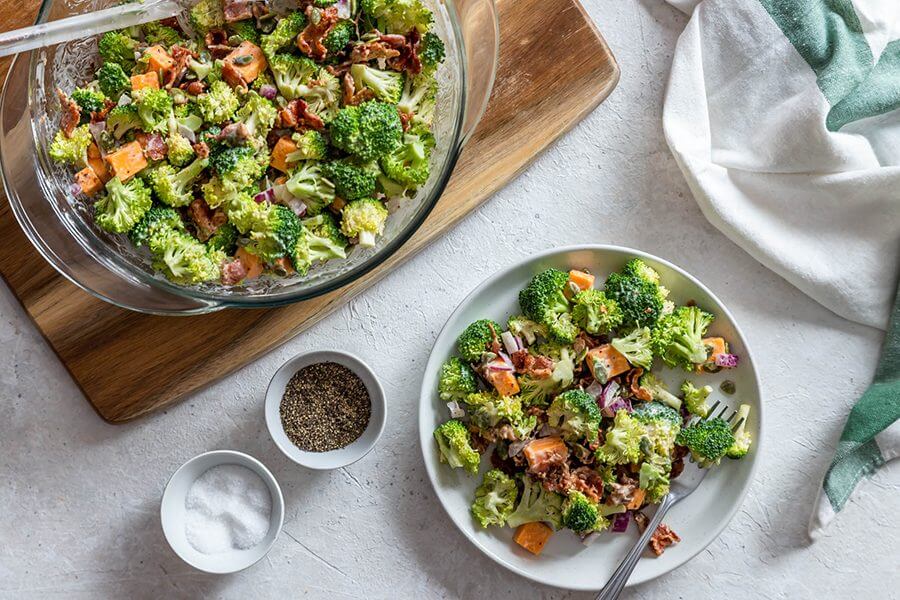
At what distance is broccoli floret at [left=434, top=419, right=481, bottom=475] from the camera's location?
2623mm

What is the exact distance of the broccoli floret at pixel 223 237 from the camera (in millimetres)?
2305

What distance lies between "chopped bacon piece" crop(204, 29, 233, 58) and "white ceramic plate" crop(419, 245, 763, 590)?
40.9 inches

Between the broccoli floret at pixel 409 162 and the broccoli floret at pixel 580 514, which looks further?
the broccoli floret at pixel 580 514

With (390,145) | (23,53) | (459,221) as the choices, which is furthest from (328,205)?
(23,53)

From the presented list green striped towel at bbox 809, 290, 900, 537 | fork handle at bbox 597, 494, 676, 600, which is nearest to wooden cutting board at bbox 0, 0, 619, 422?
fork handle at bbox 597, 494, 676, 600

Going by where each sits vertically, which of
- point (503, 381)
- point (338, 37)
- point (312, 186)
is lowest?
point (503, 381)

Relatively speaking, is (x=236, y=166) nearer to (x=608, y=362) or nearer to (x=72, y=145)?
(x=72, y=145)

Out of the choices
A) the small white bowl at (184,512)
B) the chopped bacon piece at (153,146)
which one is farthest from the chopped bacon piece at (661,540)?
the chopped bacon piece at (153,146)

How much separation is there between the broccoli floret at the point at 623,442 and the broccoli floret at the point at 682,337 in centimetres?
24

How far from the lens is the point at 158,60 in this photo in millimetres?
2244

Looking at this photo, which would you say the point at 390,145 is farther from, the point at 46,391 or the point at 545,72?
the point at 46,391

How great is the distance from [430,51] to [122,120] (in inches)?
34.2

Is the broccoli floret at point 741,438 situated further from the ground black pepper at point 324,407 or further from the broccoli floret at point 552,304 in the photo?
the ground black pepper at point 324,407

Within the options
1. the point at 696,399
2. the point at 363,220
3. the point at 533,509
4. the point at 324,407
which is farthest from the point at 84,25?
the point at 696,399
